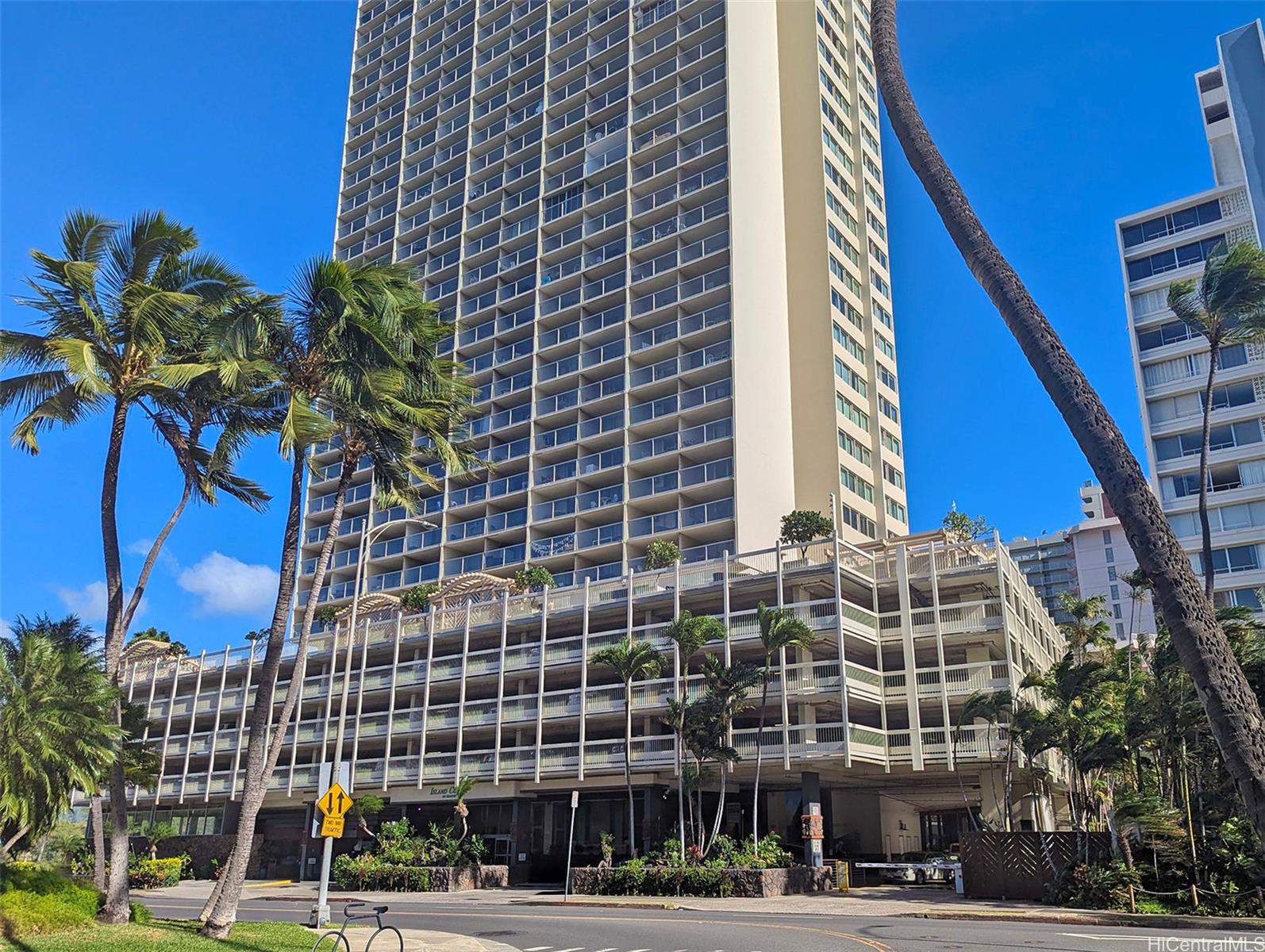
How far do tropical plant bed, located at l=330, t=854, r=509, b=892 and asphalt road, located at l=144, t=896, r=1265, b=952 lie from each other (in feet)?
36.9

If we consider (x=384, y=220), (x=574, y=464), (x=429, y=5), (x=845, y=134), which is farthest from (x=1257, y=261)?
(x=429, y=5)

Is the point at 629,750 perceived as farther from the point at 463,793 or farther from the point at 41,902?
the point at 41,902

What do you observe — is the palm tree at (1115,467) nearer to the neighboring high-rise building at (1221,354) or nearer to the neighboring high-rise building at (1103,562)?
the neighboring high-rise building at (1221,354)

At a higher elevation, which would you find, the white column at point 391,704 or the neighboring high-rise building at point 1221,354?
the neighboring high-rise building at point 1221,354

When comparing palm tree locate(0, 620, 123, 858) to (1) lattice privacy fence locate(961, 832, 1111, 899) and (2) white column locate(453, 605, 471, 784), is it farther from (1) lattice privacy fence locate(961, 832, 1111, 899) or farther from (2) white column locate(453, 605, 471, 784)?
(2) white column locate(453, 605, 471, 784)

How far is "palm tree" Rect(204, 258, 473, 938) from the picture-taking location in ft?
71.7

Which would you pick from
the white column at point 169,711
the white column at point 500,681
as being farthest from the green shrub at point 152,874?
the white column at point 500,681

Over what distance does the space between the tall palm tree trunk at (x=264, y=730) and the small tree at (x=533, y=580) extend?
30601 mm

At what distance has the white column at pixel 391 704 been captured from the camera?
169 feet

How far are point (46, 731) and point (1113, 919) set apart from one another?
74.9ft

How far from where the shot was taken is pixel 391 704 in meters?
53.5

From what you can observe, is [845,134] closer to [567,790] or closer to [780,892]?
[567,790]

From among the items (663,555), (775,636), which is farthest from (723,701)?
(663,555)

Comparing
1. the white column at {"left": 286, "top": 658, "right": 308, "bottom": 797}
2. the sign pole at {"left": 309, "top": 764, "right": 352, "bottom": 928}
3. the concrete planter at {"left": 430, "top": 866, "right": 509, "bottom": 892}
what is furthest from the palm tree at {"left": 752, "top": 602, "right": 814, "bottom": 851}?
the white column at {"left": 286, "top": 658, "right": 308, "bottom": 797}
